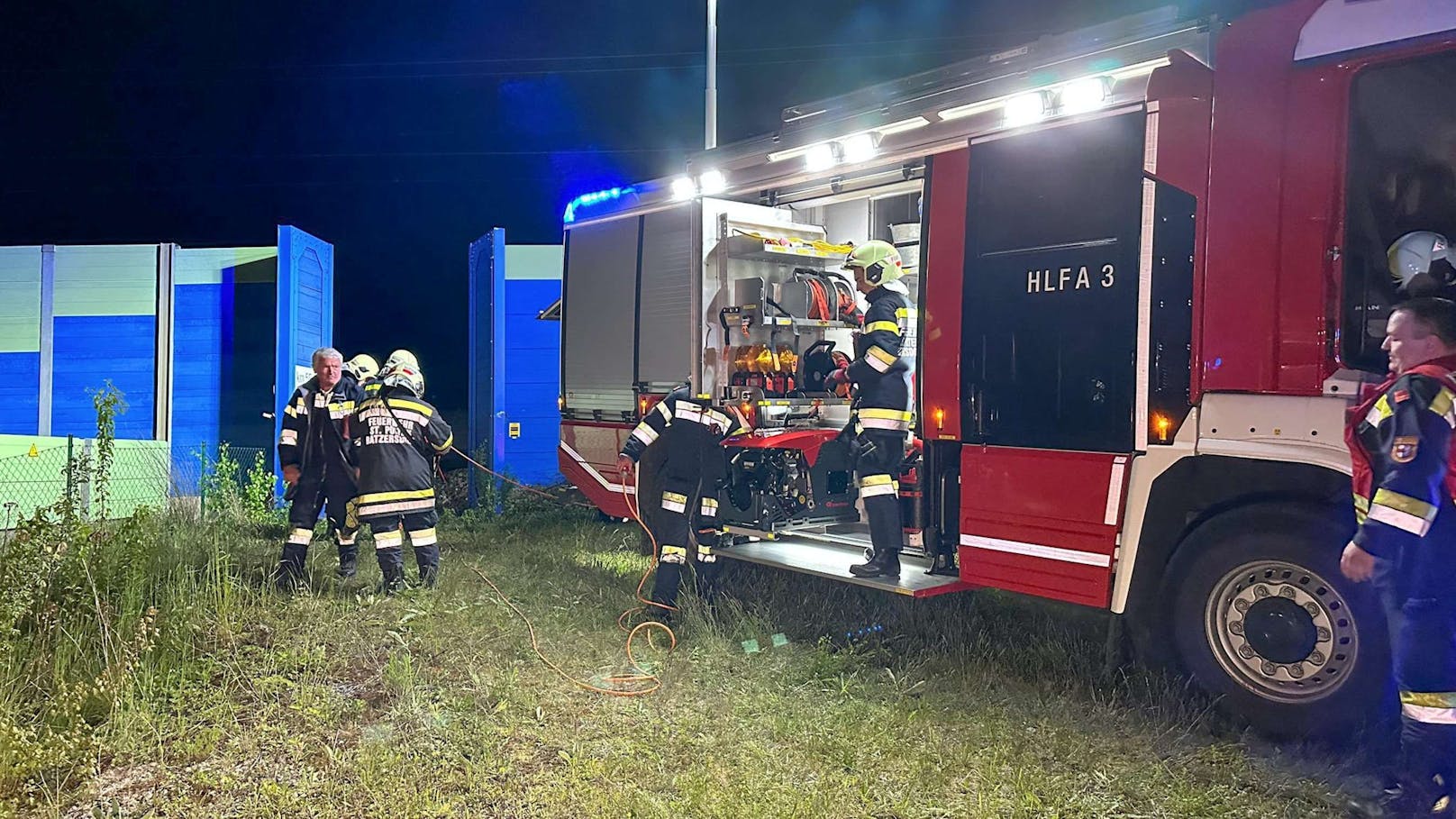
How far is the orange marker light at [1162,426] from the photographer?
458 cm

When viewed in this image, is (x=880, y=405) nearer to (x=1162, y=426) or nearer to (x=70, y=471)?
(x=1162, y=426)

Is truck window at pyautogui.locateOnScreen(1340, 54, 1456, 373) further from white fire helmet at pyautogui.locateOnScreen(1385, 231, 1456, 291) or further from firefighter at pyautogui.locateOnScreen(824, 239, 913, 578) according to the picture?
firefighter at pyautogui.locateOnScreen(824, 239, 913, 578)

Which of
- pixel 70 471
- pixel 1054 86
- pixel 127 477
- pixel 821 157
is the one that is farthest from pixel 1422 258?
pixel 127 477

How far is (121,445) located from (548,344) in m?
4.56

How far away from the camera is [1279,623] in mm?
4250

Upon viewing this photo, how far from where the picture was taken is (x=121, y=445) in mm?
10578

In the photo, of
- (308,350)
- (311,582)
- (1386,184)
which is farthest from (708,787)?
(308,350)

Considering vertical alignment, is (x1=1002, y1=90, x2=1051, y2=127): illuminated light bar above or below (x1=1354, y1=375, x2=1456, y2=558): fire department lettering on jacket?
above

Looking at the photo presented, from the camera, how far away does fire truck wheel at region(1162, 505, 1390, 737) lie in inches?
160

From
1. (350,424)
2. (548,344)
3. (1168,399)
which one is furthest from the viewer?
(548,344)

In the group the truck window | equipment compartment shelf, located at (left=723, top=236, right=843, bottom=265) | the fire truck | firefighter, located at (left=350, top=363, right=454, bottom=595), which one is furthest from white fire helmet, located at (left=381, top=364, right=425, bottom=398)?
the truck window

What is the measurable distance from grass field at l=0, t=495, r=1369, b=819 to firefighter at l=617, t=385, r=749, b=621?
0.30 meters

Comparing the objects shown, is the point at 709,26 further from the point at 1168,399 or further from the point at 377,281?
the point at 377,281

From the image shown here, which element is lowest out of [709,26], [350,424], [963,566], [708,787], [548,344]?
Answer: [708,787]
